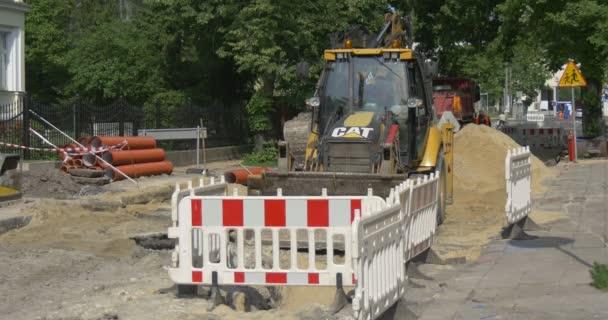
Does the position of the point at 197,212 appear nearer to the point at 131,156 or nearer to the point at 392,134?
the point at 392,134

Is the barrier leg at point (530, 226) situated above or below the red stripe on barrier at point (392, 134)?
below

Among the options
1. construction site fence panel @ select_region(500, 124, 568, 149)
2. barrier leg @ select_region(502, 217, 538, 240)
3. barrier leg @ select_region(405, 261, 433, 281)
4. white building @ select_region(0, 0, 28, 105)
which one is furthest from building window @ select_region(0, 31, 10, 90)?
barrier leg @ select_region(405, 261, 433, 281)

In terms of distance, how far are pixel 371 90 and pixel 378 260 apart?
7652mm

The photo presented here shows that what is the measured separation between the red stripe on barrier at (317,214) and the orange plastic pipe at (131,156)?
15.0 metres

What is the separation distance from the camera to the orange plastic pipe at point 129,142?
23438 mm

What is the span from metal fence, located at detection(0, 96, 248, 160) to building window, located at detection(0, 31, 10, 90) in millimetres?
3449

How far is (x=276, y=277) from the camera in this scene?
28.1 ft

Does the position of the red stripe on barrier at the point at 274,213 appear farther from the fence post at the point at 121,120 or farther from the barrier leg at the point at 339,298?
the fence post at the point at 121,120

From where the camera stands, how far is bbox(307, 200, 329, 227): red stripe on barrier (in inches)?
340

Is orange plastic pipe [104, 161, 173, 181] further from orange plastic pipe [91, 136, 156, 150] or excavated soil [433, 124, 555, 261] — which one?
excavated soil [433, 124, 555, 261]

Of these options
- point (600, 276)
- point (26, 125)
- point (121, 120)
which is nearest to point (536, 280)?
point (600, 276)

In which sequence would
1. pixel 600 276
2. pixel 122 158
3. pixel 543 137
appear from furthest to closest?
pixel 543 137, pixel 122 158, pixel 600 276

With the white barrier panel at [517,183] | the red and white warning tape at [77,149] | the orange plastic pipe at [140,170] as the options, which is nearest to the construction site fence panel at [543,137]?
the orange plastic pipe at [140,170]

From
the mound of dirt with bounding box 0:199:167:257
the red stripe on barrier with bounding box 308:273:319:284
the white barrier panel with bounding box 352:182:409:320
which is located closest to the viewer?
the white barrier panel with bounding box 352:182:409:320
